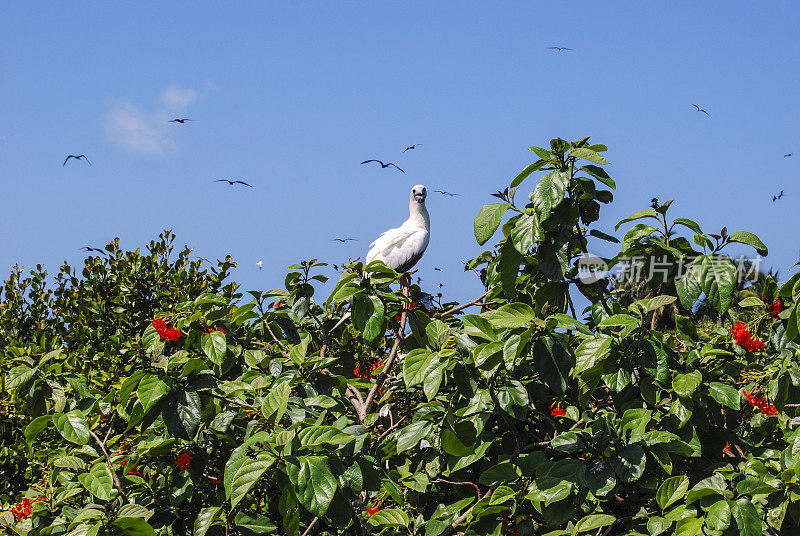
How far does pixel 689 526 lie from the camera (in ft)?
8.16

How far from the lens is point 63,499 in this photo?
329 cm

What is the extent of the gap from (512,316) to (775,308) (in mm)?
1375

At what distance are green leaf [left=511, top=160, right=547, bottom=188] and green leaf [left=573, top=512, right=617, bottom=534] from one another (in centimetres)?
140

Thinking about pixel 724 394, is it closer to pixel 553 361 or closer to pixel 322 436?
pixel 553 361

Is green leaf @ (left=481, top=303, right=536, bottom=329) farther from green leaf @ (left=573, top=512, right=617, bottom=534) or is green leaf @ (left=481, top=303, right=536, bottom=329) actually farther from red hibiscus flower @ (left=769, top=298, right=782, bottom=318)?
red hibiscus flower @ (left=769, top=298, right=782, bottom=318)

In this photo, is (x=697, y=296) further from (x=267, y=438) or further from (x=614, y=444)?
(x=267, y=438)

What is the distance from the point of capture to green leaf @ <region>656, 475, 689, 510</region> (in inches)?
104

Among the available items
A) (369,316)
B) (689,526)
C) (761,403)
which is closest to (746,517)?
(689,526)

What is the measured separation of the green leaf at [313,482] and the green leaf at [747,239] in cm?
186

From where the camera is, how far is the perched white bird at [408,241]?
820 cm

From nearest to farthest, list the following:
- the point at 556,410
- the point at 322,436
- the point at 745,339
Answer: the point at 322,436 → the point at 745,339 → the point at 556,410

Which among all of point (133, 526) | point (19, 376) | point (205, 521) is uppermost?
point (19, 376)

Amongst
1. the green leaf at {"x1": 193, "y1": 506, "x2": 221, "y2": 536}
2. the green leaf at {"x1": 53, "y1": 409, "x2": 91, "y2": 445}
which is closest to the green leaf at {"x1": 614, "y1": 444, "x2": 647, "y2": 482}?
the green leaf at {"x1": 193, "y1": 506, "x2": 221, "y2": 536}

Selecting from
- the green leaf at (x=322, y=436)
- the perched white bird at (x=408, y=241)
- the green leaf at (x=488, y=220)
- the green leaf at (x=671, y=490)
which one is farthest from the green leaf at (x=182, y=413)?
the perched white bird at (x=408, y=241)
